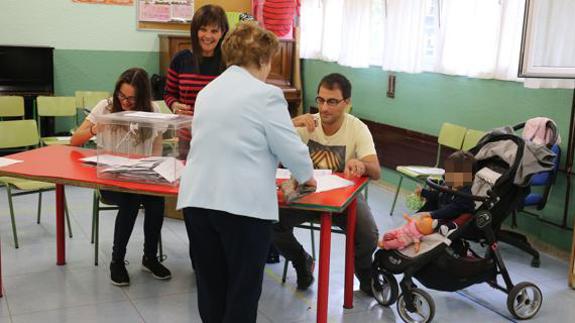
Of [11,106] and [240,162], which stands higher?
[240,162]

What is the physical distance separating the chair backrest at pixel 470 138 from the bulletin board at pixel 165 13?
12.9 feet

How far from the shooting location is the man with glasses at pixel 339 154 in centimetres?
307

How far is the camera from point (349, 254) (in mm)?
3064

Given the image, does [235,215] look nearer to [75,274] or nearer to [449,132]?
[75,274]

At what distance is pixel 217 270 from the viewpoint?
2250mm

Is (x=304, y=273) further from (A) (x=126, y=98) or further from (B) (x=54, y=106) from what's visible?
(B) (x=54, y=106)

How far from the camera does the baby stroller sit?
9.63 ft

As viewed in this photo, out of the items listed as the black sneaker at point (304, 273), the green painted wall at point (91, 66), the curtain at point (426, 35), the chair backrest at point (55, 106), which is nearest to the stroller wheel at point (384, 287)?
the black sneaker at point (304, 273)

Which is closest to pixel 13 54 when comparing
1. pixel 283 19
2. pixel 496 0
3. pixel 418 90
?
pixel 283 19

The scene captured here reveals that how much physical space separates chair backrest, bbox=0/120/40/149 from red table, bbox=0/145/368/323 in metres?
0.86

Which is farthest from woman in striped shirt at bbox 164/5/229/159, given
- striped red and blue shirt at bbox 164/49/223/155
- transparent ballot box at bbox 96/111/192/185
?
transparent ballot box at bbox 96/111/192/185

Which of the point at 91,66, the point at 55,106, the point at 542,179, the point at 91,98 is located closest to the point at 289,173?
the point at 542,179

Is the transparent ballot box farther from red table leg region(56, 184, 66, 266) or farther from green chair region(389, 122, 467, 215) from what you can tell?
green chair region(389, 122, 467, 215)

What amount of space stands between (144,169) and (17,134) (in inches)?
76.0
